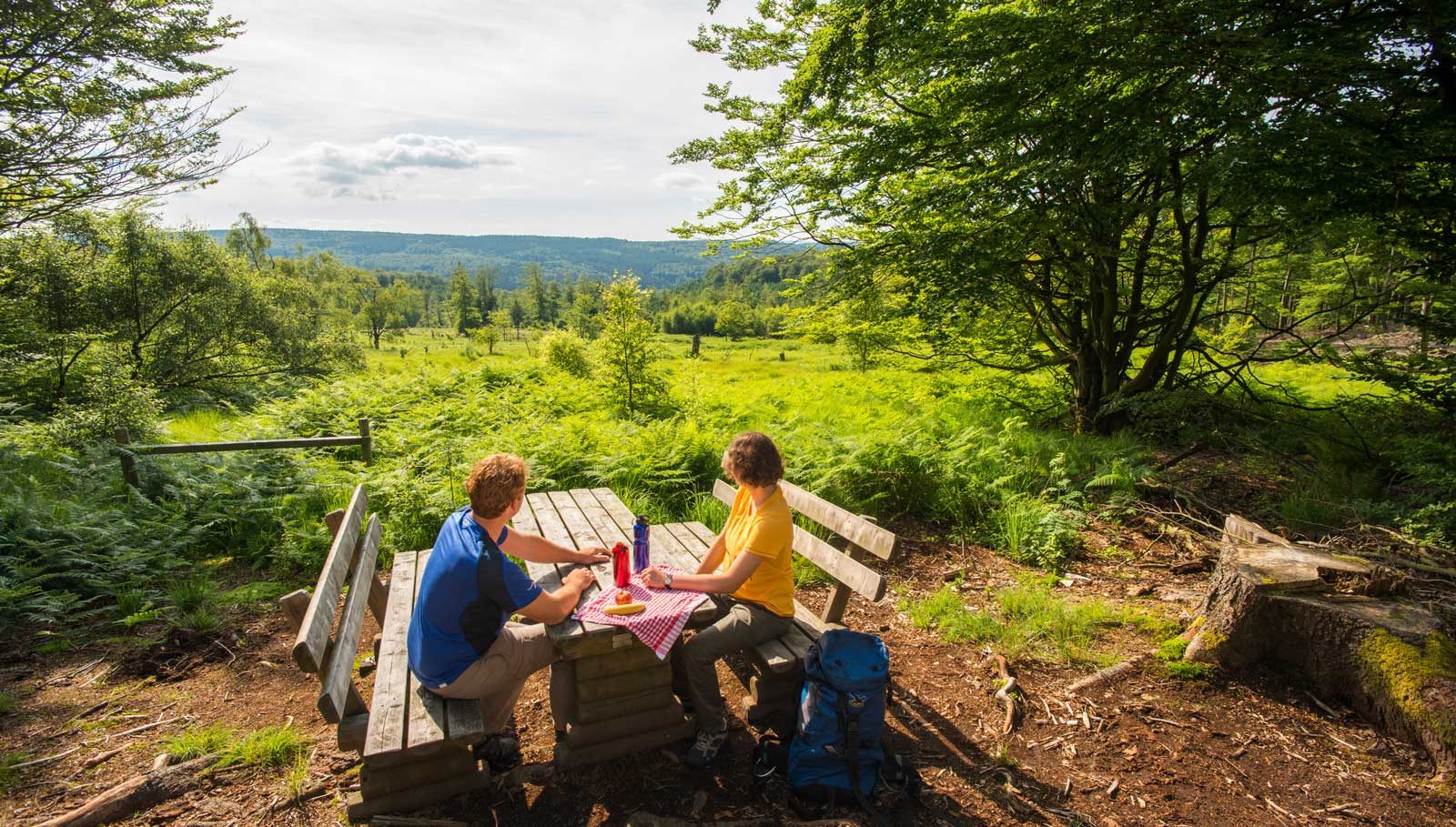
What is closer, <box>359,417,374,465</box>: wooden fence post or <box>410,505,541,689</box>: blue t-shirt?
<box>410,505,541,689</box>: blue t-shirt

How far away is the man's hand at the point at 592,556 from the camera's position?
372 centimetres

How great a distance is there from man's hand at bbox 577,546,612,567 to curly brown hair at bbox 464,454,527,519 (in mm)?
787

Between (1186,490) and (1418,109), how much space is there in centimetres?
398

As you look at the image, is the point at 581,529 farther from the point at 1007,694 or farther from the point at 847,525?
the point at 1007,694

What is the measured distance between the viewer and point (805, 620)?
12.4 ft

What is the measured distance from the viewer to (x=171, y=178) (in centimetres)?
1096

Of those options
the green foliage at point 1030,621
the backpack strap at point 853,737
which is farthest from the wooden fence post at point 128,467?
the green foliage at point 1030,621

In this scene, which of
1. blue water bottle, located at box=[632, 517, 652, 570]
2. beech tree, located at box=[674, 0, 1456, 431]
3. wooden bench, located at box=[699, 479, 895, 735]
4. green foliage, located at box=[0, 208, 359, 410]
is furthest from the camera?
green foliage, located at box=[0, 208, 359, 410]

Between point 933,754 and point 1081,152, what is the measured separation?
21.0 ft

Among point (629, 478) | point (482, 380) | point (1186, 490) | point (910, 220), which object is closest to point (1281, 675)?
point (1186, 490)

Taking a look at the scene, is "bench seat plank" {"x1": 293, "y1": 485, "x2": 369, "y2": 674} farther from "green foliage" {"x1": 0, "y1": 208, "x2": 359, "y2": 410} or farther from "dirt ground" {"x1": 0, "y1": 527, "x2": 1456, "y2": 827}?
"green foliage" {"x1": 0, "y1": 208, "x2": 359, "y2": 410}

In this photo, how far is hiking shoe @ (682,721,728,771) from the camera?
3277 mm

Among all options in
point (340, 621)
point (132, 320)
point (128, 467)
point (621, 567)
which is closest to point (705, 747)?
point (621, 567)

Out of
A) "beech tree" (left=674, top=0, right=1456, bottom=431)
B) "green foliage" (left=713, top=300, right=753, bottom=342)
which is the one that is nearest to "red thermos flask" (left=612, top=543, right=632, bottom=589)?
"beech tree" (left=674, top=0, right=1456, bottom=431)
